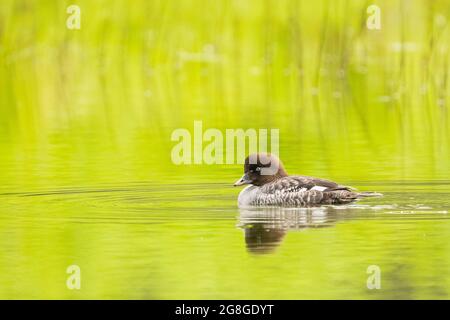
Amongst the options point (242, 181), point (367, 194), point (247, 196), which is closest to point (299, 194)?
point (247, 196)

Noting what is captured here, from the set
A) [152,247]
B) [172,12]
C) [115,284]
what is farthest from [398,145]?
[172,12]

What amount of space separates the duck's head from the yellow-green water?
1.16ft

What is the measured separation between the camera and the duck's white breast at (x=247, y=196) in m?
14.0

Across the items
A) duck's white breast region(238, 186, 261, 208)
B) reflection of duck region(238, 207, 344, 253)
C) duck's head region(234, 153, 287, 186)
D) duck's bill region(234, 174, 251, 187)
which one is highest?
duck's head region(234, 153, 287, 186)

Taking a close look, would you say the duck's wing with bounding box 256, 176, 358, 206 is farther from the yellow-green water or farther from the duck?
the yellow-green water

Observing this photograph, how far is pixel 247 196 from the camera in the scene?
1418 centimetres

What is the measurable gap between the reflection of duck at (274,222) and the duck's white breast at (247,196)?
0.17 metres

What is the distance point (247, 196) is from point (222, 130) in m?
7.26

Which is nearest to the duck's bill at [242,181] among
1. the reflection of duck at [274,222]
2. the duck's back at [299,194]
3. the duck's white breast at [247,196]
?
the duck's white breast at [247,196]

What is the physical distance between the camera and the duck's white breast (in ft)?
45.9

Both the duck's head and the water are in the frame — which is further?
the duck's head

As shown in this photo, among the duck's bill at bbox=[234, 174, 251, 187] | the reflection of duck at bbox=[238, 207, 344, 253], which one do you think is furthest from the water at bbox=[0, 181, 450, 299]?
the duck's bill at bbox=[234, 174, 251, 187]

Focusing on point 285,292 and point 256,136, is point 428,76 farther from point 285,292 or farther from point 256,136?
point 285,292

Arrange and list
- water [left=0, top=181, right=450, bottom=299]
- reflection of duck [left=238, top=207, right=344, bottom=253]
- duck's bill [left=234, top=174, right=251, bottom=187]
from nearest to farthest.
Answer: water [left=0, top=181, right=450, bottom=299] → reflection of duck [left=238, top=207, right=344, bottom=253] → duck's bill [left=234, top=174, right=251, bottom=187]
